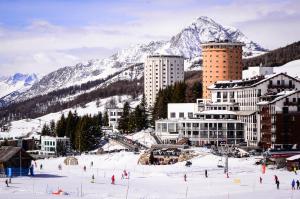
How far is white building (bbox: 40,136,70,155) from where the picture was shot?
149m

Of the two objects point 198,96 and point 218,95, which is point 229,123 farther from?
point 198,96

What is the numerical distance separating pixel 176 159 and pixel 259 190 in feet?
125

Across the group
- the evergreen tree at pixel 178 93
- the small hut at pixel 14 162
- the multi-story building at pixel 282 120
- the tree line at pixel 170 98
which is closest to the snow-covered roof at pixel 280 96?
the multi-story building at pixel 282 120

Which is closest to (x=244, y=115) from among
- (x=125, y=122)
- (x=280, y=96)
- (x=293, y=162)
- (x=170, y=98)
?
(x=280, y=96)

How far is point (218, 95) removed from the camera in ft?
461

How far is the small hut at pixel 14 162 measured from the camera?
81.9 metres

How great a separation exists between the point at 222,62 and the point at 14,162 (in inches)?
3620

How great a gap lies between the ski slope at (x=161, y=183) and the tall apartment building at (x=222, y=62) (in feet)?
204

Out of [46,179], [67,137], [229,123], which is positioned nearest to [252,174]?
[46,179]

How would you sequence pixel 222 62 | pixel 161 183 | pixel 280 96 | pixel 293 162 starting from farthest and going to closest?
pixel 222 62
pixel 280 96
pixel 293 162
pixel 161 183

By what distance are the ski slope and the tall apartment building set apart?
204ft

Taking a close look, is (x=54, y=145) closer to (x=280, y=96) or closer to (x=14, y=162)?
(x=280, y=96)

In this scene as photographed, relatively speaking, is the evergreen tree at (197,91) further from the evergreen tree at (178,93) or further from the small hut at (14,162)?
Result: the small hut at (14,162)

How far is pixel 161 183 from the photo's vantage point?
76375mm
